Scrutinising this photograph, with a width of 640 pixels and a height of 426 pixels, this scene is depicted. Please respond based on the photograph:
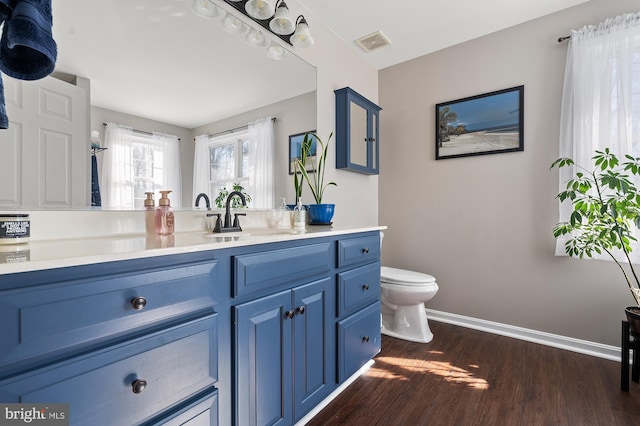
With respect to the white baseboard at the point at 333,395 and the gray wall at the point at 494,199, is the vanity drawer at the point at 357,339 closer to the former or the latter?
the white baseboard at the point at 333,395

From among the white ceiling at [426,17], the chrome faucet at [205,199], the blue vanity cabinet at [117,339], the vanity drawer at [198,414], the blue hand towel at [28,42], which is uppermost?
the white ceiling at [426,17]

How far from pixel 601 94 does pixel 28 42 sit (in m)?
2.87

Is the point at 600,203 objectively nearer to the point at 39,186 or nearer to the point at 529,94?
the point at 529,94

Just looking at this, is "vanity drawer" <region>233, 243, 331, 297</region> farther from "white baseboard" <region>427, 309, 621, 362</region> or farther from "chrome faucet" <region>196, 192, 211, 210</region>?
"white baseboard" <region>427, 309, 621, 362</region>

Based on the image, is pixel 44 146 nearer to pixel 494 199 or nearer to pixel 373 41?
pixel 373 41

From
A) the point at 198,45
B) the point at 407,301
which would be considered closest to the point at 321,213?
the point at 407,301

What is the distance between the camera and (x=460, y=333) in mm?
2406

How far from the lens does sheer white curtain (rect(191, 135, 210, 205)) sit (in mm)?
1501

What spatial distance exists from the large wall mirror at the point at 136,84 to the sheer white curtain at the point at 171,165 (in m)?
0.03

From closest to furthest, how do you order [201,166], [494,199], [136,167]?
[136,167] < [201,166] < [494,199]

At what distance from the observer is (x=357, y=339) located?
5.50 ft

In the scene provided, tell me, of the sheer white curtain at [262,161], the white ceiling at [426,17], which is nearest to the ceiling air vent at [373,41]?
the white ceiling at [426,17]

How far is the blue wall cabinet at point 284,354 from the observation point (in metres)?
1.05

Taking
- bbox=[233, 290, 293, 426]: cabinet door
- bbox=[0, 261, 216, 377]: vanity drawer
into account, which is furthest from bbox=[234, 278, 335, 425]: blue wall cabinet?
bbox=[0, 261, 216, 377]: vanity drawer
